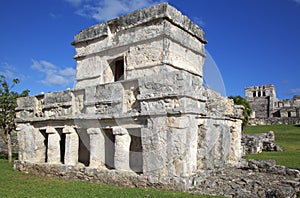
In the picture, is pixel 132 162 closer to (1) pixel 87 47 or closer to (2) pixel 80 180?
(2) pixel 80 180

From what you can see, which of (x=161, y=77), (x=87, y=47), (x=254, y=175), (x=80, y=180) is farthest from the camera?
(x=87, y=47)

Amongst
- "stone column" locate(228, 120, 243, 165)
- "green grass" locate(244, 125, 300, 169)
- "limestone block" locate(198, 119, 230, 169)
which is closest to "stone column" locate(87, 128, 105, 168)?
"limestone block" locate(198, 119, 230, 169)

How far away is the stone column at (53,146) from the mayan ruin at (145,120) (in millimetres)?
31

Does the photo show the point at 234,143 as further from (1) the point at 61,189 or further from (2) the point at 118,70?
(1) the point at 61,189

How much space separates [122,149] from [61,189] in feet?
5.51

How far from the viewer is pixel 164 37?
26.1 ft

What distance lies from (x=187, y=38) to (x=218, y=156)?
159 inches

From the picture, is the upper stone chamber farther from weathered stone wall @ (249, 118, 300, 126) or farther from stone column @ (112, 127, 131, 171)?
weathered stone wall @ (249, 118, 300, 126)

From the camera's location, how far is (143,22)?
27.5 feet

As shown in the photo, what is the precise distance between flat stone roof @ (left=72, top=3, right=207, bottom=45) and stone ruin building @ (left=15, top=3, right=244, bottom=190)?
0.03m

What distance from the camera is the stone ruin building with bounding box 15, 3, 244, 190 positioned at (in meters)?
5.80

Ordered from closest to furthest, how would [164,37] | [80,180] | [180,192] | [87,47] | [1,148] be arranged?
[180,192] → [80,180] → [164,37] → [87,47] → [1,148]

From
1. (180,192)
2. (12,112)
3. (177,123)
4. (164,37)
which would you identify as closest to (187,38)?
(164,37)

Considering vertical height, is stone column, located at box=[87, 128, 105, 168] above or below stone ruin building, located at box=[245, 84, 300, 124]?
below
